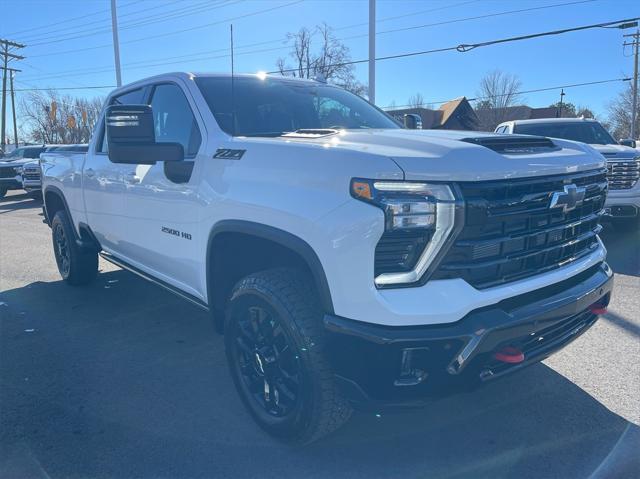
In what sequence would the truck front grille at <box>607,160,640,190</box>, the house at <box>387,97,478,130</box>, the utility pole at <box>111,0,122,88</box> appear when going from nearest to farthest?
the truck front grille at <box>607,160,640,190</box>, the utility pole at <box>111,0,122,88</box>, the house at <box>387,97,478,130</box>

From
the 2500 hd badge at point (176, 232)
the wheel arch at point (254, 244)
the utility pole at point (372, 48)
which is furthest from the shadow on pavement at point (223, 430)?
the utility pole at point (372, 48)

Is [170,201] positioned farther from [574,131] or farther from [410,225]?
[574,131]

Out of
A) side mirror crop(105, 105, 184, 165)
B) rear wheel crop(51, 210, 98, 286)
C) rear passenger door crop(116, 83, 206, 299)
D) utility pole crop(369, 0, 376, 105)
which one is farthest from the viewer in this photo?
utility pole crop(369, 0, 376, 105)

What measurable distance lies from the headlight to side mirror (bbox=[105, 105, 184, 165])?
1573mm

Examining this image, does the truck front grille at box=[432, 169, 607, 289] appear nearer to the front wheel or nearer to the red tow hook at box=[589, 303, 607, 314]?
the red tow hook at box=[589, 303, 607, 314]

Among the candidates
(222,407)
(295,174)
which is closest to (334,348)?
(295,174)

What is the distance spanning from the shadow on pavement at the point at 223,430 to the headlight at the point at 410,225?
0.70 m

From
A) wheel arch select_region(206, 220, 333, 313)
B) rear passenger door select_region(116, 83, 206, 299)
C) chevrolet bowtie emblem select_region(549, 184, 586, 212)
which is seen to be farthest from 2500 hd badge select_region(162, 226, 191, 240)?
chevrolet bowtie emblem select_region(549, 184, 586, 212)

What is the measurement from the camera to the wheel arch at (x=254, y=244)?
7.63 feet

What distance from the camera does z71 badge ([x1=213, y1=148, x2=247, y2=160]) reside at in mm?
2890

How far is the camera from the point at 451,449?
109 inches

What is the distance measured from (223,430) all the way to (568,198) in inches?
87.2

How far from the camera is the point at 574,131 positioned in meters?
9.17

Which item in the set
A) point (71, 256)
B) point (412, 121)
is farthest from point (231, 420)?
point (71, 256)
